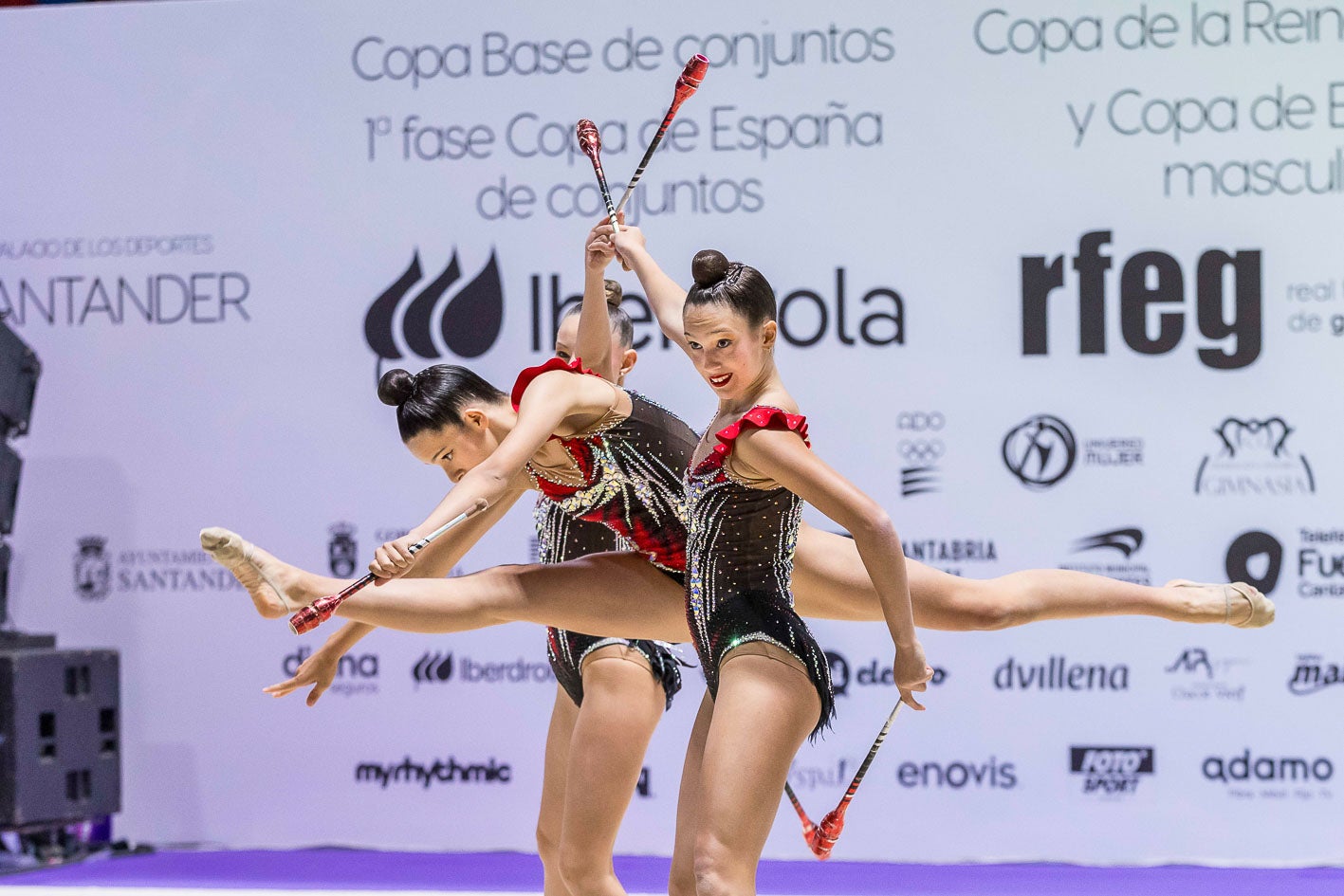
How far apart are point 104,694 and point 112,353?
1218 mm

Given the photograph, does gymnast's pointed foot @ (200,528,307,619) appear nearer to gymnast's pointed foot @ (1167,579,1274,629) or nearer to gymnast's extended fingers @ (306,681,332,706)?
gymnast's extended fingers @ (306,681,332,706)

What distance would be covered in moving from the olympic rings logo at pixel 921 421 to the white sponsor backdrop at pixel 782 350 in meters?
0.01

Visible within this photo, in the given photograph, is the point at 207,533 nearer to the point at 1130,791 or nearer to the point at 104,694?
the point at 104,694

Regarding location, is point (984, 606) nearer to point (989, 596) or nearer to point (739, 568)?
point (989, 596)

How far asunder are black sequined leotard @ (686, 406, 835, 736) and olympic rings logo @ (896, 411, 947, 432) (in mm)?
2264

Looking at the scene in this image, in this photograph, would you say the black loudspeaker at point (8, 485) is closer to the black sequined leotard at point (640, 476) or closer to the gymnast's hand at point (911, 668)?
the black sequined leotard at point (640, 476)

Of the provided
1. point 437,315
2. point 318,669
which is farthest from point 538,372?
point 437,315

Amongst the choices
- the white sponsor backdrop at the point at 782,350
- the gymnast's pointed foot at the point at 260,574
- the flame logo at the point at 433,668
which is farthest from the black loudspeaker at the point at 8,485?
the gymnast's pointed foot at the point at 260,574

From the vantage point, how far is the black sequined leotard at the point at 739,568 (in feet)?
9.00

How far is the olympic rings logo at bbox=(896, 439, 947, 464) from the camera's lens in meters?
5.05

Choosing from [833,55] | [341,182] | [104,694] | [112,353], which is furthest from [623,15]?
[104,694]

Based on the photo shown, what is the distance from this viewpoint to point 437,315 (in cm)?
530

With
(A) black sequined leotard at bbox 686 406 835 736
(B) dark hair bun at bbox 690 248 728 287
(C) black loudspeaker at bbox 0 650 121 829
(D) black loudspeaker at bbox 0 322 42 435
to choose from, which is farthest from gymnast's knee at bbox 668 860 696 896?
(D) black loudspeaker at bbox 0 322 42 435

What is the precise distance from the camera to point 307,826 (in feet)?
17.6
